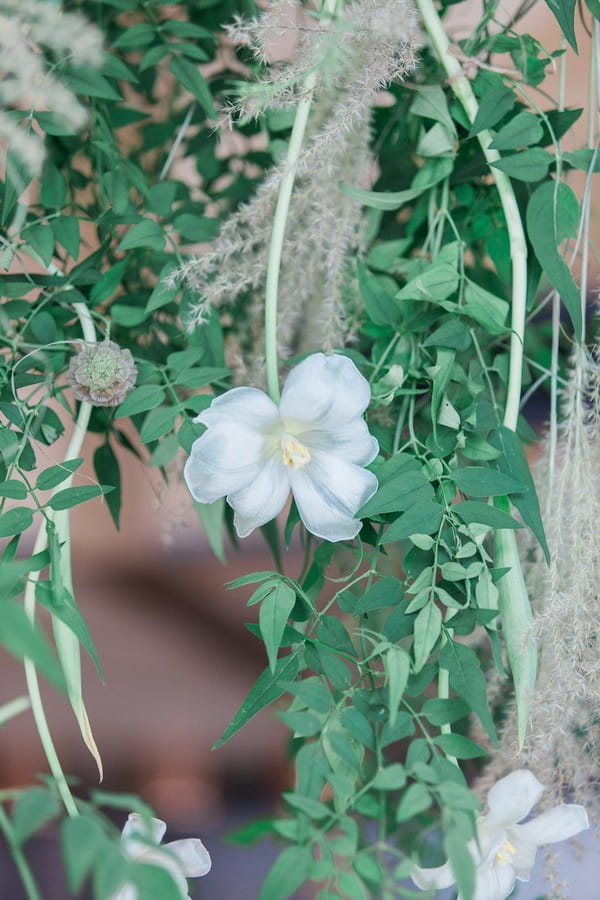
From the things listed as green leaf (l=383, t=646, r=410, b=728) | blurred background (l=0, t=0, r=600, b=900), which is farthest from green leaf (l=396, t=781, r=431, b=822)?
blurred background (l=0, t=0, r=600, b=900)

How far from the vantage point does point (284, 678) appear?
250 millimetres

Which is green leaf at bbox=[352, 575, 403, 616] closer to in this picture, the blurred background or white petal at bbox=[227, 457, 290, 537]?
white petal at bbox=[227, 457, 290, 537]

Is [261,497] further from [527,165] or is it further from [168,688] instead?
[168,688]

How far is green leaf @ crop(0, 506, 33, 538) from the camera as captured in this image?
0.84 feet

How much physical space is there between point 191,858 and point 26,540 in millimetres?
1303

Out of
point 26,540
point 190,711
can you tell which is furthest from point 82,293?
point 26,540

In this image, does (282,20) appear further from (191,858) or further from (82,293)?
(191,858)

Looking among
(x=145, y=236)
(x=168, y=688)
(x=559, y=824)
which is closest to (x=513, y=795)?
(x=559, y=824)

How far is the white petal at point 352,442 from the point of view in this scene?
28cm

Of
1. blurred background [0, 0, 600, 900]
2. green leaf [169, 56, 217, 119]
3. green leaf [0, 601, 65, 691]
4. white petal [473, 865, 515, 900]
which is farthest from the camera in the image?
blurred background [0, 0, 600, 900]

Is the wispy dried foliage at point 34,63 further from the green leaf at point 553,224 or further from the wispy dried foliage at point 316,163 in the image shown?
the green leaf at point 553,224

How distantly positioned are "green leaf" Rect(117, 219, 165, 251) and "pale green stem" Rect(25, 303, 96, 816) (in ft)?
0.09

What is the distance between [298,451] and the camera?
0.29m

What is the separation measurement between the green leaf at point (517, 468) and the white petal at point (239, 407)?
Result: 77mm
